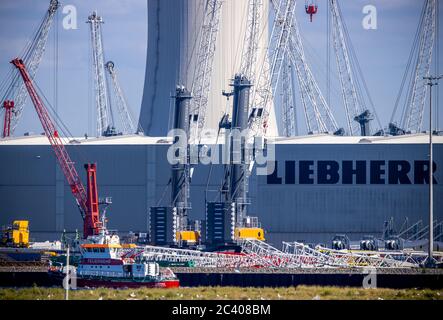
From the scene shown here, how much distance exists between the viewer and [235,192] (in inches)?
3922

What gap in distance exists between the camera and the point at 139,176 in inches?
4242

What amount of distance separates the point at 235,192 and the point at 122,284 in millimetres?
26758

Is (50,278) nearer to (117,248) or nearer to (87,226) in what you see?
(117,248)

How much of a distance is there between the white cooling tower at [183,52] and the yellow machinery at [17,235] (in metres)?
15.4

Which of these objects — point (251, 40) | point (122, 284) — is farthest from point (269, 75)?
point (122, 284)

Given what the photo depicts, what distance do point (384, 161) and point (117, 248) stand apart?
31.8 metres

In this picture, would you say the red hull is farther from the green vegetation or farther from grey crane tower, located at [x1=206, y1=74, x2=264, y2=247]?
grey crane tower, located at [x1=206, y1=74, x2=264, y2=247]

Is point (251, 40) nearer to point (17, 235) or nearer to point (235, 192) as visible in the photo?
point (235, 192)

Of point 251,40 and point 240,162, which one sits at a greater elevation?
point 251,40

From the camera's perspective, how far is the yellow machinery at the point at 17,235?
102250 millimetres

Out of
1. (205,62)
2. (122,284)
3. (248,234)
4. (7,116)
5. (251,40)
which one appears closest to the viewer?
(122,284)

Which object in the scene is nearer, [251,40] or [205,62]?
[251,40]

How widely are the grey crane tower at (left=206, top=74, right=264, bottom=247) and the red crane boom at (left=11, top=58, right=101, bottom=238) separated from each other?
8.67m

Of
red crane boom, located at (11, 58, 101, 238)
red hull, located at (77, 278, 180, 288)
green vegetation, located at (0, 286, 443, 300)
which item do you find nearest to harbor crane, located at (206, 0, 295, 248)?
red crane boom, located at (11, 58, 101, 238)
